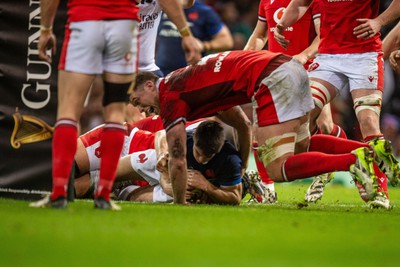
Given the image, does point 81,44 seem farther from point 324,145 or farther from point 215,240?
point 324,145

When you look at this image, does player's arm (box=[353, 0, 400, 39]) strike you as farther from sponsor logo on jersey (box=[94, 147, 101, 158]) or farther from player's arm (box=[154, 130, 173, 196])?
sponsor logo on jersey (box=[94, 147, 101, 158])

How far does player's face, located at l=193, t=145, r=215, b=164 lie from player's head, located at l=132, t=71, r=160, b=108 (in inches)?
22.3

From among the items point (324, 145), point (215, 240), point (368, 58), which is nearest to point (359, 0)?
point (368, 58)

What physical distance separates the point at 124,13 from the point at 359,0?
2946 mm

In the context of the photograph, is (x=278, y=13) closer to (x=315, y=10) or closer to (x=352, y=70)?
(x=315, y=10)

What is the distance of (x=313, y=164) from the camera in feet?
23.7

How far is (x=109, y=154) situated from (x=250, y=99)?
174 cm

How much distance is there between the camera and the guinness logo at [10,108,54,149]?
7.12 metres

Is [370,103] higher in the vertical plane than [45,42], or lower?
lower

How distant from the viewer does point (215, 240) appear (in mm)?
4945

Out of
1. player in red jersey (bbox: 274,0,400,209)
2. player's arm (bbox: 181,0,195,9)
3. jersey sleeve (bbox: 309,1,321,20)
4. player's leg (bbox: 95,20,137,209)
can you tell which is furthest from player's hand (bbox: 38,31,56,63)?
player's arm (bbox: 181,0,195,9)

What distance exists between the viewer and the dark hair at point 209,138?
7.83m

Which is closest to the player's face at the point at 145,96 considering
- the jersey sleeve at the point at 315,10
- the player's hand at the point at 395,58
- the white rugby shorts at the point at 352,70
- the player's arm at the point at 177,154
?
the player's arm at the point at 177,154

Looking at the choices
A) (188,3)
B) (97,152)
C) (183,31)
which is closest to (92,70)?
(183,31)
